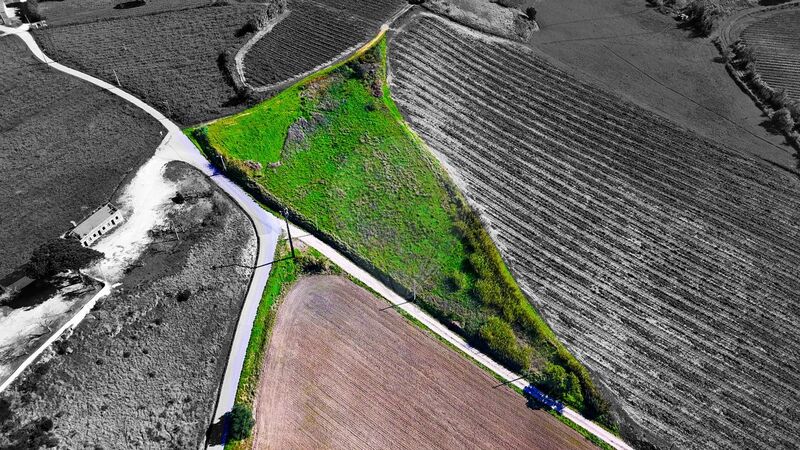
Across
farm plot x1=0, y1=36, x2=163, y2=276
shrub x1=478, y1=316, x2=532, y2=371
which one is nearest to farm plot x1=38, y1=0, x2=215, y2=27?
farm plot x1=0, y1=36, x2=163, y2=276

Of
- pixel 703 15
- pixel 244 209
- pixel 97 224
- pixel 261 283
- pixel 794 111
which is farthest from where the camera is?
pixel 703 15

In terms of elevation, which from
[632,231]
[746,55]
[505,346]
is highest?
[746,55]

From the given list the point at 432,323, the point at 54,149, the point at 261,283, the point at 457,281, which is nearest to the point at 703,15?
the point at 457,281

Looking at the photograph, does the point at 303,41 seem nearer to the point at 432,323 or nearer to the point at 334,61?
the point at 334,61

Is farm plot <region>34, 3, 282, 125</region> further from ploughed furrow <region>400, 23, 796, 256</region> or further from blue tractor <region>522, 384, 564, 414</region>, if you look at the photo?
blue tractor <region>522, 384, 564, 414</region>

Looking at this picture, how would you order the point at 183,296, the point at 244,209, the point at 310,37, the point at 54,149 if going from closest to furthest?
the point at 183,296 → the point at 244,209 → the point at 54,149 → the point at 310,37

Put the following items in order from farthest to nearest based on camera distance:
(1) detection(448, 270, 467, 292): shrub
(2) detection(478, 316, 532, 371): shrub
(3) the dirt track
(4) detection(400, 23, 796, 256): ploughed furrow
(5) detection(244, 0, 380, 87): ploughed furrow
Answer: (5) detection(244, 0, 380, 87): ploughed furrow < (4) detection(400, 23, 796, 256): ploughed furrow < (1) detection(448, 270, 467, 292): shrub < (2) detection(478, 316, 532, 371): shrub < (3) the dirt track
